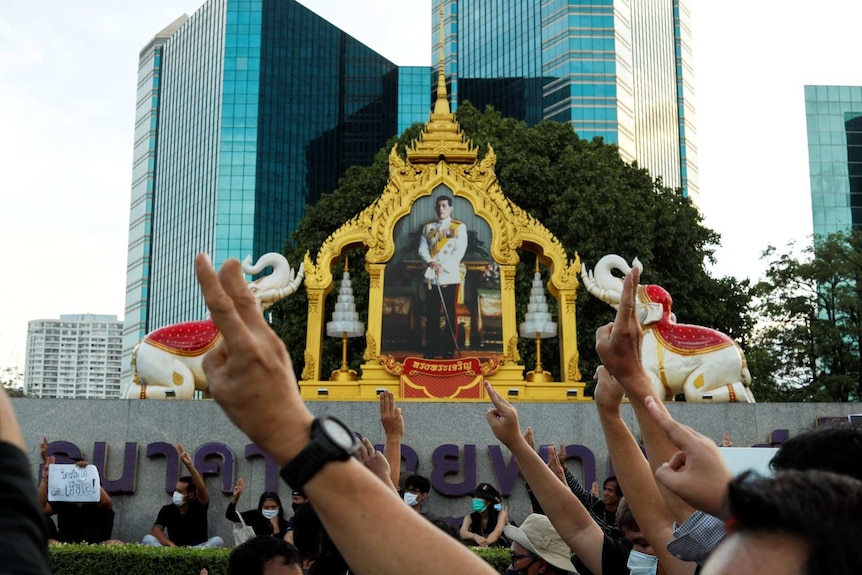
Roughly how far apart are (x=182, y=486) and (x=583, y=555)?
733 cm

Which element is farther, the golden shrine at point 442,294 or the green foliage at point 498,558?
the golden shrine at point 442,294

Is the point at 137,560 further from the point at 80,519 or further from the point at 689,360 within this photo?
the point at 689,360

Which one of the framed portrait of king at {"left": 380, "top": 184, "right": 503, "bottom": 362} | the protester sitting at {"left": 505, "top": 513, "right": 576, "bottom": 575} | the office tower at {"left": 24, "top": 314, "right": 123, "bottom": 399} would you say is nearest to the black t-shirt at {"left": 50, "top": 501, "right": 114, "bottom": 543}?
the framed portrait of king at {"left": 380, "top": 184, "right": 503, "bottom": 362}

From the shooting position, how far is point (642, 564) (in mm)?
4008

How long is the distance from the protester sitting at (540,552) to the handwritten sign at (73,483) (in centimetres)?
670

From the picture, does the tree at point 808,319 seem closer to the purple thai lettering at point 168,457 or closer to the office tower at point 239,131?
the purple thai lettering at point 168,457

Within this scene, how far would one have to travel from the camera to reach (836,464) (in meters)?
2.19

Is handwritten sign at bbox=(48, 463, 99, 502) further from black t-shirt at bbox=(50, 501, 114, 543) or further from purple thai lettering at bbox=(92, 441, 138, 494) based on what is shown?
purple thai lettering at bbox=(92, 441, 138, 494)

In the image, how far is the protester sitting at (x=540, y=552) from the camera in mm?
4961

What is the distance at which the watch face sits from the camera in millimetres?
1711

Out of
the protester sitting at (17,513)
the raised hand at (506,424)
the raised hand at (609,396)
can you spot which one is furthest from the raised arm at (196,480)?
the protester sitting at (17,513)

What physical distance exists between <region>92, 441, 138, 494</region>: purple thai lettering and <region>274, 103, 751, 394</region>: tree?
1189 centimetres

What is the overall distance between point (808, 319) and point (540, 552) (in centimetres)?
2752

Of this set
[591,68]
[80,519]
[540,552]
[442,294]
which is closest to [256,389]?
[540,552]
